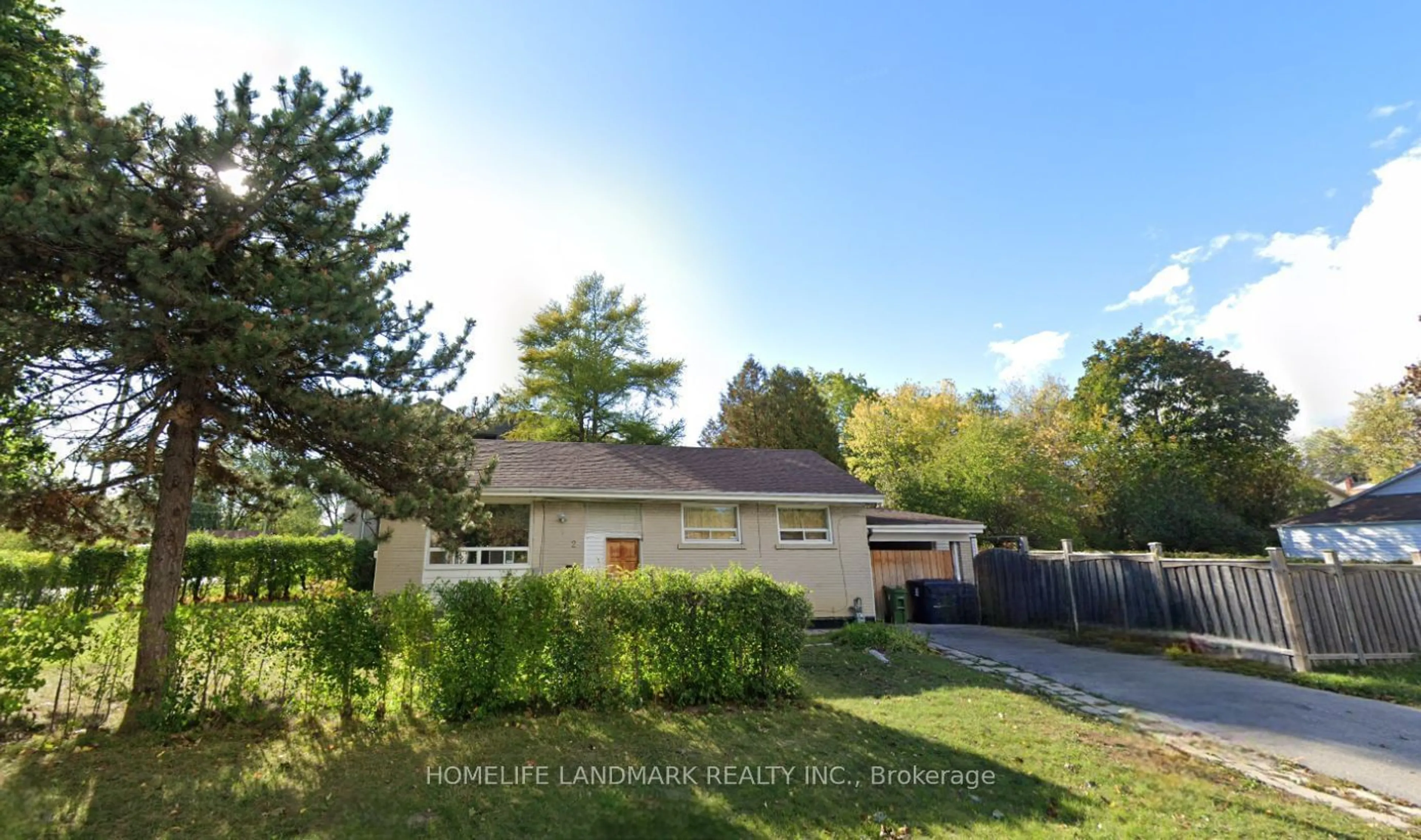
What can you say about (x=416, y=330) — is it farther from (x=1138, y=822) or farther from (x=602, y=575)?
(x=1138, y=822)

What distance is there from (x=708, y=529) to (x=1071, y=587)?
9.07 meters

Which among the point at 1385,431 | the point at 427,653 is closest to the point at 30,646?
the point at 427,653

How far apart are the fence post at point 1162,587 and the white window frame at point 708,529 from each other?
9.17 meters

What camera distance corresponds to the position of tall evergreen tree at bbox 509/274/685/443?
95.7ft

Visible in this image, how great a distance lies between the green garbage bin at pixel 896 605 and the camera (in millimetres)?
15500

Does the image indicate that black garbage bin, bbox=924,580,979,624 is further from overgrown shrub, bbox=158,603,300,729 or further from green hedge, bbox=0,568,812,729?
overgrown shrub, bbox=158,603,300,729

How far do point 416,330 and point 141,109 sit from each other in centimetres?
326

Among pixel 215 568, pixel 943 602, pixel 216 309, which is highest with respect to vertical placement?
pixel 216 309

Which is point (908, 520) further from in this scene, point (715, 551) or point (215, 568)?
point (215, 568)

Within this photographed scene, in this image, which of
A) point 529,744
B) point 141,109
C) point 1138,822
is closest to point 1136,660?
point 1138,822

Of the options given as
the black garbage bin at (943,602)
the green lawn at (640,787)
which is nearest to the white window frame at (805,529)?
the black garbage bin at (943,602)

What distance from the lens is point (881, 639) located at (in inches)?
429

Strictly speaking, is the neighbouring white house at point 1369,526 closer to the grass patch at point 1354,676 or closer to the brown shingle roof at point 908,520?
the brown shingle roof at point 908,520

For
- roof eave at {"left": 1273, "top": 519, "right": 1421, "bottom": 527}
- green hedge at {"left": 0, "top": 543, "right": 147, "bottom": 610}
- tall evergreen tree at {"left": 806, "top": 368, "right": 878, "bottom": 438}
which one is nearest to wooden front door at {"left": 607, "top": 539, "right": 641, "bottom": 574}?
green hedge at {"left": 0, "top": 543, "right": 147, "bottom": 610}
